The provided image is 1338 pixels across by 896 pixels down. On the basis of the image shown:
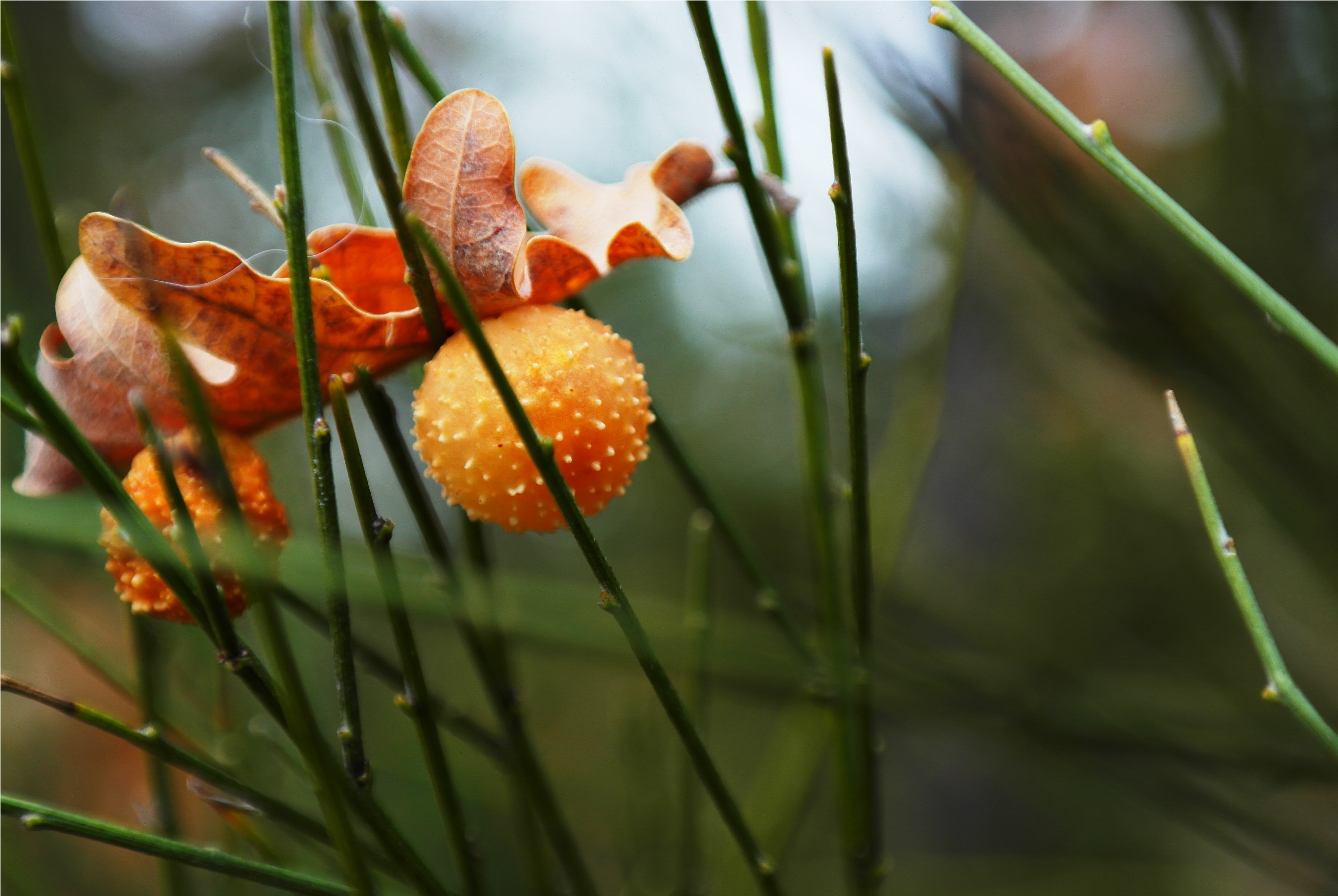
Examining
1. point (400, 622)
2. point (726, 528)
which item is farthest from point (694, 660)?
point (400, 622)

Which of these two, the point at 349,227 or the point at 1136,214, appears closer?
the point at 349,227

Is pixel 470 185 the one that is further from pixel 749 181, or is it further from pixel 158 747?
pixel 158 747

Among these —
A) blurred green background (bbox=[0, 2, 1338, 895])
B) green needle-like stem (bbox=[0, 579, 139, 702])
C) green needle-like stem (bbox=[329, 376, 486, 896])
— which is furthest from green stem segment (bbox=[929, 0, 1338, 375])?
green needle-like stem (bbox=[0, 579, 139, 702])

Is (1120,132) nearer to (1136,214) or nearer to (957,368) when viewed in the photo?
(1136,214)

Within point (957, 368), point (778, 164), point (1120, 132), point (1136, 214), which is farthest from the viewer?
point (957, 368)

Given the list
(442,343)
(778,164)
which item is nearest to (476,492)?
(442,343)

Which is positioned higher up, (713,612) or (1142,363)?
(713,612)

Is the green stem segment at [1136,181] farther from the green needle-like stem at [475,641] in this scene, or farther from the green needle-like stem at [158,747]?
the green needle-like stem at [158,747]

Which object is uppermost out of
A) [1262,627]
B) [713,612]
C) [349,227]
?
[713,612]
